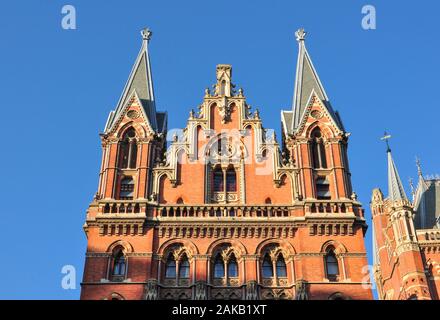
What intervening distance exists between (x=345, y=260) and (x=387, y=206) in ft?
61.0

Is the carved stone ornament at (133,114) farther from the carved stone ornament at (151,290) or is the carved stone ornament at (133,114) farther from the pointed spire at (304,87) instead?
the carved stone ornament at (151,290)

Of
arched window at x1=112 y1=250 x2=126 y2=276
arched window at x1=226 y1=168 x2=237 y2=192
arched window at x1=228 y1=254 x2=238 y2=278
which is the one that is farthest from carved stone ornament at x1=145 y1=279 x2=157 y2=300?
arched window at x1=226 y1=168 x2=237 y2=192

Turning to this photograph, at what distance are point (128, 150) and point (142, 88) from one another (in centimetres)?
512

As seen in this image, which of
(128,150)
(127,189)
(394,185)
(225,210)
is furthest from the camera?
(394,185)

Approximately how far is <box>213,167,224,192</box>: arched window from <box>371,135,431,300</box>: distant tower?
16116 mm

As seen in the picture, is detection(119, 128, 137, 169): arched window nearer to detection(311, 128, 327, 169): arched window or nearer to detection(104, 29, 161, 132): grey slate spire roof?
detection(104, 29, 161, 132): grey slate spire roof

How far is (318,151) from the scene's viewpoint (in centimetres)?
3766

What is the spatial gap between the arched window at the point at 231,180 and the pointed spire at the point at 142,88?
17.4 ft

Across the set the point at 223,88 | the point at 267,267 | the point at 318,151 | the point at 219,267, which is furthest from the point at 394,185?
the point at 219,267

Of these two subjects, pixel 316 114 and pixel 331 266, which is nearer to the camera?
pixel 331 266

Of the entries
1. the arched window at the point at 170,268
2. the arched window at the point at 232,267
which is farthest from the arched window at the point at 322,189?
the arched window at the point at 170,268

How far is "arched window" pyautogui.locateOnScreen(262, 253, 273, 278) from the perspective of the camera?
109ft

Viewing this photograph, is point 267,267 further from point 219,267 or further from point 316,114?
point 316,114
